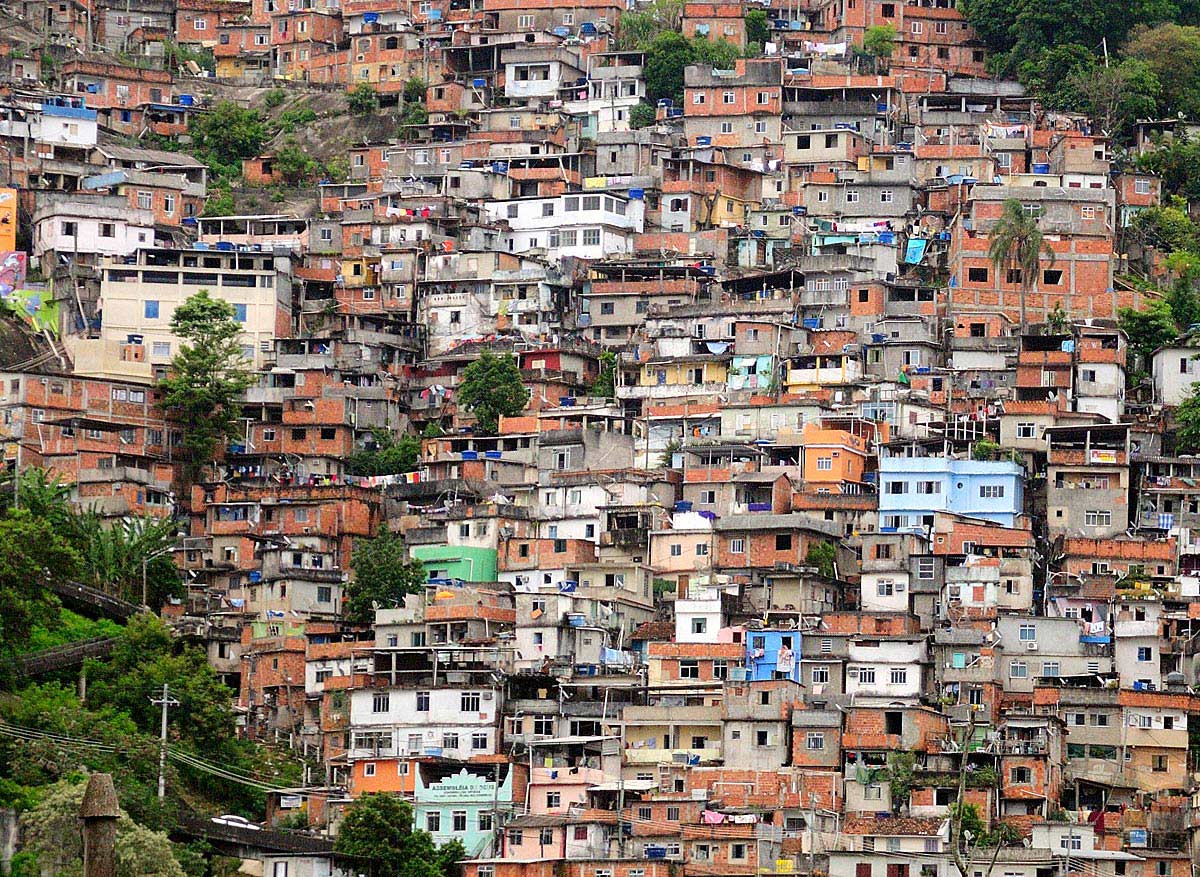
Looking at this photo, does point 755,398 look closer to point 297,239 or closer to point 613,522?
point 613,522

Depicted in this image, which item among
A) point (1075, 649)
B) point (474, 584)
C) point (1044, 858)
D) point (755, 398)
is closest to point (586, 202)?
point (755, 398)

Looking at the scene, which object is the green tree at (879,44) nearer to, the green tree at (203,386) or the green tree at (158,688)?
the green tree at (203,386)

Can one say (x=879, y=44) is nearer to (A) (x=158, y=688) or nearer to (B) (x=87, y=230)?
(B) (x=87, y=230)

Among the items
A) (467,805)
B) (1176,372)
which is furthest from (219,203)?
(467,805)

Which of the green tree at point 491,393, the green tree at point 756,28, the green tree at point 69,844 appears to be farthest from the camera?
the green tree at point 756,28

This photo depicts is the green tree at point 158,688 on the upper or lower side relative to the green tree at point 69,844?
upper

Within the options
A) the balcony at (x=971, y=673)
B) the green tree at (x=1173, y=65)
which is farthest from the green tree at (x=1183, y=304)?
the balcony at (x=971, y=673)
